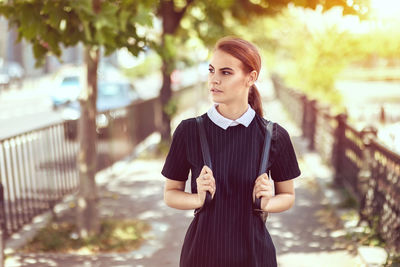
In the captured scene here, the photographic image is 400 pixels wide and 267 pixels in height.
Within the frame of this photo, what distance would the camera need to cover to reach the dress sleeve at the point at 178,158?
100 inches

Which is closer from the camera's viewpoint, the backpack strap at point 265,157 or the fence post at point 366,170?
the backpack strap at point 265,157

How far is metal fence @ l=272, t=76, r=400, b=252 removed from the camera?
18.7 feet

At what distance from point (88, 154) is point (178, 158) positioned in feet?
12.8

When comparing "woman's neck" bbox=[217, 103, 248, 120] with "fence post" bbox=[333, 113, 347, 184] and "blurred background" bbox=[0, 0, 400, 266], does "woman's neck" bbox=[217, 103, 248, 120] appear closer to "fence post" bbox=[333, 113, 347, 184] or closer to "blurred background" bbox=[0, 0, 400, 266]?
"blurred background" bbox=[0, 0, 400, 266]

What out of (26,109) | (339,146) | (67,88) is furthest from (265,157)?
(26,109)

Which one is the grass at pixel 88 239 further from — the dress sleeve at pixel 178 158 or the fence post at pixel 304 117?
the fence post at pixel 304 117

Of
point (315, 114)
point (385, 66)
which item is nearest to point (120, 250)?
point (315, 114)

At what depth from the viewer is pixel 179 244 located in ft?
20.7

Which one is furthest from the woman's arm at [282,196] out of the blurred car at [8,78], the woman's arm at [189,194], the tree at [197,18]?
the blurred car at [8,78]

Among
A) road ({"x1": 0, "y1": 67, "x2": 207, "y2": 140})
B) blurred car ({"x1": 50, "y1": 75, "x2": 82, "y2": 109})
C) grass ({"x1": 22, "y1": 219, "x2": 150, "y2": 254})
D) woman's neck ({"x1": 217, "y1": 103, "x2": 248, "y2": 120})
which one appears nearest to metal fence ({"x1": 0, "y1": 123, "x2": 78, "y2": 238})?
grass ({"x1": 22, "y1": 219, "x2": 150, "y2": 254})

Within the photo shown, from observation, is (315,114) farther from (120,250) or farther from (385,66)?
(385,66)

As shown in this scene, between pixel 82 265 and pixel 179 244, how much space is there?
1281 millimetres

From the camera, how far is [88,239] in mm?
6148

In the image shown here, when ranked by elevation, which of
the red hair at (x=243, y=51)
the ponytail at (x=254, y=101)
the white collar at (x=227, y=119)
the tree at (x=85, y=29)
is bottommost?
the white collar at (x=227, y=119)
